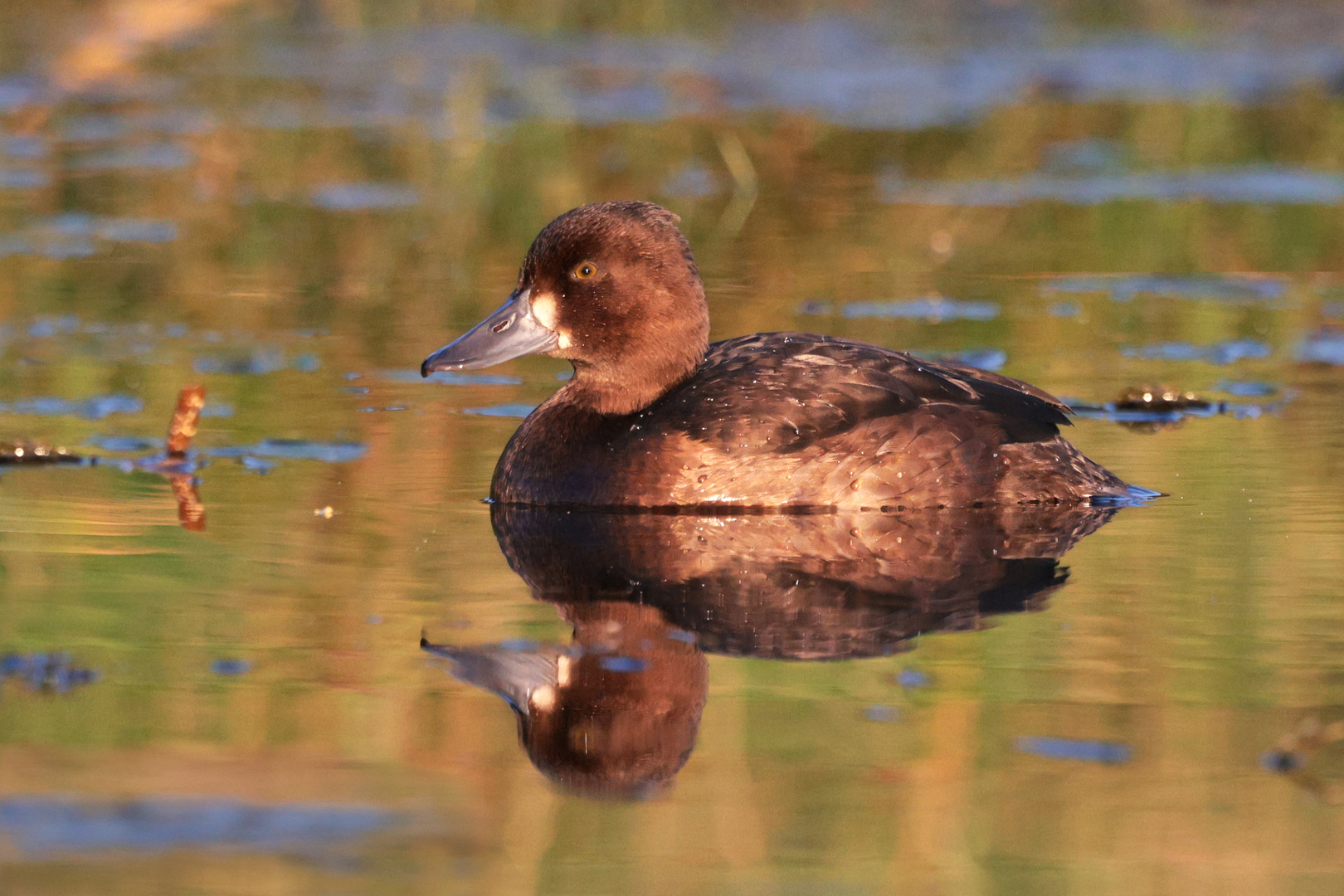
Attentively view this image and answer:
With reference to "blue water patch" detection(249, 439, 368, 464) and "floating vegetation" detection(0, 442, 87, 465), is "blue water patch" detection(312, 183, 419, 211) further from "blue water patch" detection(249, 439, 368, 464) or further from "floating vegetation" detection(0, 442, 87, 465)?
"floating vegetation" detection(0, 442, 87, 465)

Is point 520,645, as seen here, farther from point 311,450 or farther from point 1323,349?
point 1323,349

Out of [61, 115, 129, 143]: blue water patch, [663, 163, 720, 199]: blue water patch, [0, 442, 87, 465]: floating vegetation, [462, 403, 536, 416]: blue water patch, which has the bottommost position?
[0, 442, 87, 465]: floating vegetation

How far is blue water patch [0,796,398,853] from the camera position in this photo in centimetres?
377

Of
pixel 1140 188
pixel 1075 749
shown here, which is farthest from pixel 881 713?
pixel 1140 188

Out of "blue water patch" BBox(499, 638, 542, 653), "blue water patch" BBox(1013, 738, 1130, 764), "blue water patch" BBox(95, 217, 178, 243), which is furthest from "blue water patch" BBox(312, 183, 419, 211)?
"blue water patch" BBox(1013, 738, 1130, 764)

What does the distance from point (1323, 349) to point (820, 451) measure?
324cm

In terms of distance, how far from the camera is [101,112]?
16594mm

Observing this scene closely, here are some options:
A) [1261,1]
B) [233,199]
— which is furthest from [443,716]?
[1261,1]

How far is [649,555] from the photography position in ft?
20.0

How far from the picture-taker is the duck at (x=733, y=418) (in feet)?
22.2

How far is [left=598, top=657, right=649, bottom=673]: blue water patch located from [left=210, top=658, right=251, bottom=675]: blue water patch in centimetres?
82

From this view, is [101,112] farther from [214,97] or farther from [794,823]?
[794,823]

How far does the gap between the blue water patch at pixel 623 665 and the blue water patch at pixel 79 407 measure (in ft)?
12.1

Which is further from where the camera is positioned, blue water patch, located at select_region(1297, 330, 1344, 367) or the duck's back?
blue water patch, located at select_region(1297, 330, 1344, 367)
